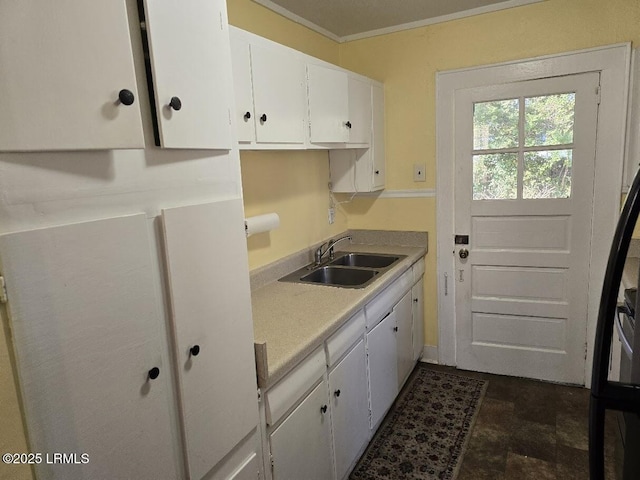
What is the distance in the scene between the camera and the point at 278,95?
1.87m

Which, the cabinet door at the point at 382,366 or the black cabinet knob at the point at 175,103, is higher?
the black cabinet knob at the point at 175,103

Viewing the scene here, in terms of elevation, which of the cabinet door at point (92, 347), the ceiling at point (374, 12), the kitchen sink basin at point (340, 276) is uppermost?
the ceiling at point (374, 12)

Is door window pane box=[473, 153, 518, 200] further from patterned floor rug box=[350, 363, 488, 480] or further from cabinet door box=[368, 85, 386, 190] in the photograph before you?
patterned floor rug box=[350, 363, 488, 480]

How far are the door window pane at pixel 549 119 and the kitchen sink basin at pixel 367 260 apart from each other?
1.14m

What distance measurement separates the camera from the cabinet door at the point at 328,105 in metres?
2.16

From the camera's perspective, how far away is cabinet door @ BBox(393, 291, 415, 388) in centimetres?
261

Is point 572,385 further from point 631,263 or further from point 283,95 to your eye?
point 283,95

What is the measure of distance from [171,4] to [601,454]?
51.9 inches

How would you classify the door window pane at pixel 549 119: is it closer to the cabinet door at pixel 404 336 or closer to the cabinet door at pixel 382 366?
the cabinet door at pixel 404 336

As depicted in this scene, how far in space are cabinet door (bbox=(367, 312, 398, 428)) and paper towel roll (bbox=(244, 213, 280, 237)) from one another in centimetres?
75

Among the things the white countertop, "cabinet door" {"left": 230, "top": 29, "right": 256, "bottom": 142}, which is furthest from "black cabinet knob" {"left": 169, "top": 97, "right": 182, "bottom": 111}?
the white countertop

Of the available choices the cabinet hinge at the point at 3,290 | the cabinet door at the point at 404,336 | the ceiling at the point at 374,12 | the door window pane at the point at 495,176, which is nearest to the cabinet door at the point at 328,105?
the ceiling at the point at 374,12

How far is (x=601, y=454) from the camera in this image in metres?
0.81

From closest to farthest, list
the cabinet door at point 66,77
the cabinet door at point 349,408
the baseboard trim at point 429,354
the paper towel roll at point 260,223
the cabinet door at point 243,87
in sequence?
the cabinet door at point 66,77 < the cabinet door at point 243,87 < the cabinet door at point 349,408 < the paper towel roll at point 260,223 < the baseboard trim at point 429,354
